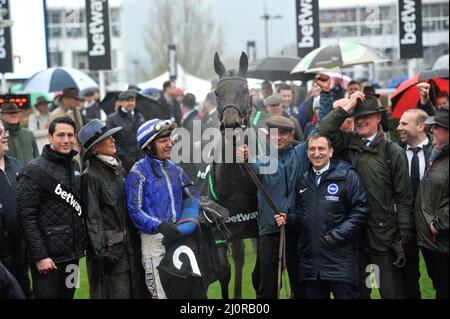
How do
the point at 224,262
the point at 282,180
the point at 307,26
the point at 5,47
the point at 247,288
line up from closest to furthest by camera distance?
the point at 282,180 → the point at 224,262 → the point at 247,288 → the point at 5,47 → the point at 307,26

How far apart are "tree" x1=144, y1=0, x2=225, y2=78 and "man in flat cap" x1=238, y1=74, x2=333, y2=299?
32079mm

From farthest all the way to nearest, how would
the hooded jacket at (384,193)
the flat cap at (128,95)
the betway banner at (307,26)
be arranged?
the betway banner at (307,26)
the flat cap at (128,95)
the hooded jacket at (384,193)

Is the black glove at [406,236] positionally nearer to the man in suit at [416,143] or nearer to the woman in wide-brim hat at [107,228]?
the man in suit at [416,143]

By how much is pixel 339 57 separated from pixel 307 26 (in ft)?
14.8

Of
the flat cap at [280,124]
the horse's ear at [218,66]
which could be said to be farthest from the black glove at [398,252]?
the horse's ear at [218,66]

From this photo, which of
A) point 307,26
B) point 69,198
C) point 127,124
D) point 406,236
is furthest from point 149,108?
point 406,236

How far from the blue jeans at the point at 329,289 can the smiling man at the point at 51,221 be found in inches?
68.8

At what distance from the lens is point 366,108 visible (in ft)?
19.6

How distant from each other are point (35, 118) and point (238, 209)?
30.7ft

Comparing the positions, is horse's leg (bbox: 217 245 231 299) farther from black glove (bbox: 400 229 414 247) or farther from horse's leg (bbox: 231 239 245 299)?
black glove (bbox: 400 229 414 247)

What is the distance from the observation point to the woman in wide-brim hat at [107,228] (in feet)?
18.4

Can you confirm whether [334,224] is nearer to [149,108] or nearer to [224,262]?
[224,262]

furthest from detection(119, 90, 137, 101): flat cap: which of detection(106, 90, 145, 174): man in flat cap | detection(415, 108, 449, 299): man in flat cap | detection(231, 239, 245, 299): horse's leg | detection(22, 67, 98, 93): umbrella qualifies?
detection(415, 108, 449, 299): man in flat cap

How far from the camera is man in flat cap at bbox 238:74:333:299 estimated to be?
6.21m
